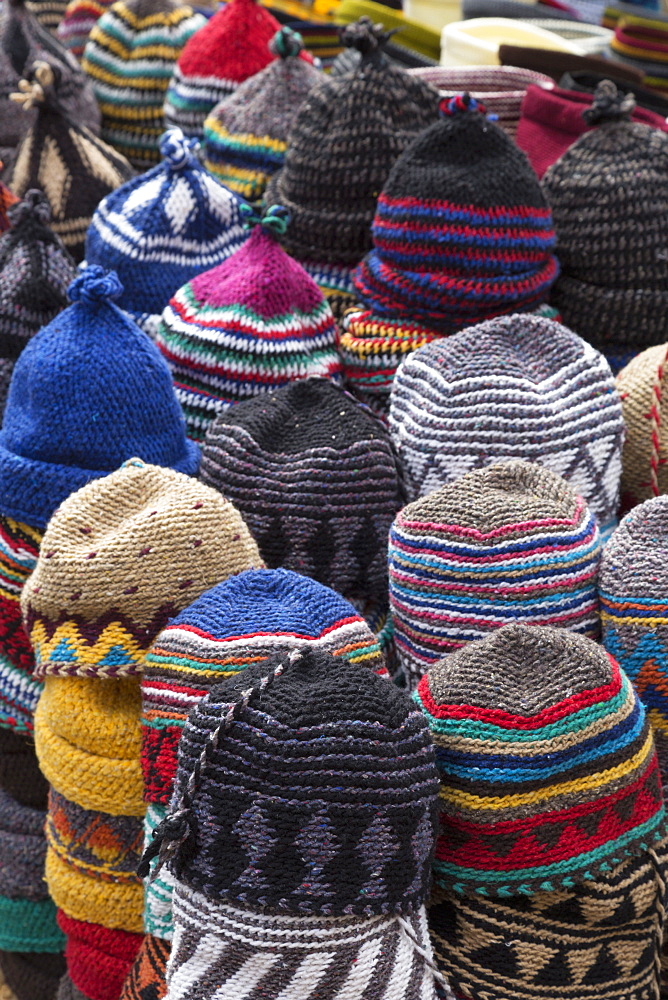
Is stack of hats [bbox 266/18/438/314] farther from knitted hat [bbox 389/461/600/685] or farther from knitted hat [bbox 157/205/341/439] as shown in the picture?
knitted hat [bbox 389/461/600/685]

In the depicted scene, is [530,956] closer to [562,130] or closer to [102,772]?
[102,772]

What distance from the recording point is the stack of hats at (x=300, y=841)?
0.81 metres

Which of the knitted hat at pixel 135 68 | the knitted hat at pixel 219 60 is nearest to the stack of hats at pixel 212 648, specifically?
the knitted hat at pixel 219 60

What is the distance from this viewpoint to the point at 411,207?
4.59ft

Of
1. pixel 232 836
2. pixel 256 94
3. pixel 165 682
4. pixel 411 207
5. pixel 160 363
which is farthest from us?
pixel 256 94

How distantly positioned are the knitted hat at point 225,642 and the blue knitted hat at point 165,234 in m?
0.69

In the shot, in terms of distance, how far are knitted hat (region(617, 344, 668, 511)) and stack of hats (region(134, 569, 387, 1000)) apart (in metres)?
0.48

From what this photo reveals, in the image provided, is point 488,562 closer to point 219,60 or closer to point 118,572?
point 118,572

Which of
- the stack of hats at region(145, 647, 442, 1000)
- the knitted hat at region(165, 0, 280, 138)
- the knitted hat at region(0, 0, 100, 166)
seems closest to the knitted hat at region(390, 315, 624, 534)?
the stack of hats at region(145, 647, 442, 1000)

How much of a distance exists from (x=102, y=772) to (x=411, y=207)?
770mm

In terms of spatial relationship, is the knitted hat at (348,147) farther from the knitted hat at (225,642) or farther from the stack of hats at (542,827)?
the stack of hats at (542,827)

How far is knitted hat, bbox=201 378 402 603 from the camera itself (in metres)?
1.20

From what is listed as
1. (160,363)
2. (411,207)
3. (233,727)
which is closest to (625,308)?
(411,207)

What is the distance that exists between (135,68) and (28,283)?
1171 mm
